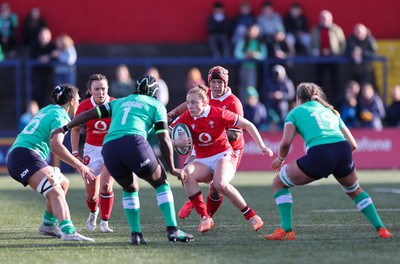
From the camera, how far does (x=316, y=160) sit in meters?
9.61

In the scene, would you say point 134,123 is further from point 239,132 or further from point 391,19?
point 391,19

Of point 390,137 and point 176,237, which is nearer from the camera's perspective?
point 176,237

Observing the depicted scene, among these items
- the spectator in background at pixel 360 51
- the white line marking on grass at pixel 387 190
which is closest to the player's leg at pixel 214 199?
the white line marking on grass at pixel 387 190

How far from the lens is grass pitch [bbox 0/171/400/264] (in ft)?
28.2

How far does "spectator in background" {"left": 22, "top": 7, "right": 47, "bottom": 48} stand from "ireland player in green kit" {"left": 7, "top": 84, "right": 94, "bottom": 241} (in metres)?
14.7

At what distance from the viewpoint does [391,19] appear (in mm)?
28203

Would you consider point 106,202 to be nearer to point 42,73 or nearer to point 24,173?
point 24,173

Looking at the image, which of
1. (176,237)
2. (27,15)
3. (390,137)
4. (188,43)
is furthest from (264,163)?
(176,237)

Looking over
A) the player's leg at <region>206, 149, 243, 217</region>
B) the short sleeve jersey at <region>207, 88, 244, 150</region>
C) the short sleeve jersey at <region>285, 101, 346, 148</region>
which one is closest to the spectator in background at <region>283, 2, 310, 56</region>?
the short sleeve jersey at <region>207, 88, 244, 150</region>

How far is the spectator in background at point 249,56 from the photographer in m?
23.6

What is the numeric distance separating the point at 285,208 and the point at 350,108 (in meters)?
13.4

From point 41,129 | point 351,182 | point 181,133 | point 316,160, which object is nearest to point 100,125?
point 181,133

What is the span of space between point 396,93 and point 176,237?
1513 cm

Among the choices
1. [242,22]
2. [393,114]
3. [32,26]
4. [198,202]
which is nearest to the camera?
[198,202]
